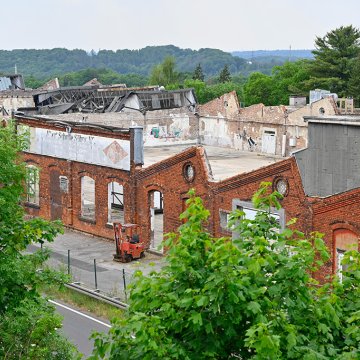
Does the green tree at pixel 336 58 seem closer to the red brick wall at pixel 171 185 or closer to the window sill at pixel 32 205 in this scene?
the window sill at pixel 32 205

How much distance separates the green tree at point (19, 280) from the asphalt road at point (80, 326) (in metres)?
7.06

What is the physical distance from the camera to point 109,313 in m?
28.0

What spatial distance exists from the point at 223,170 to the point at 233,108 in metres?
13.7

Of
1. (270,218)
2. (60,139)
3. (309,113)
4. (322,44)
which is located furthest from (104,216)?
(322,44)

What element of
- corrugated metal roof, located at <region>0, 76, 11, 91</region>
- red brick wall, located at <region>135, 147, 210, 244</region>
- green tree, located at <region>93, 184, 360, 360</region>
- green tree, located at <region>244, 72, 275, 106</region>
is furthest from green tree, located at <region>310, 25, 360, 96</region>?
green tree, located at <region>93, 184, 360, 360</region>

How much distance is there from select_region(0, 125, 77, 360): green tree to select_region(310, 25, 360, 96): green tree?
7373 centimetres

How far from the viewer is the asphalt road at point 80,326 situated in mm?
24920

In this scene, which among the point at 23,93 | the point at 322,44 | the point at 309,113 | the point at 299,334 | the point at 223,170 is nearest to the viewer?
the point at 299,334

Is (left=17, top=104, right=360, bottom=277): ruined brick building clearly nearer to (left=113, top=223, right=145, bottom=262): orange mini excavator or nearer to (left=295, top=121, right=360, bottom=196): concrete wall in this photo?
(left=295, top=121, right=360, bottom=196): concrete wall

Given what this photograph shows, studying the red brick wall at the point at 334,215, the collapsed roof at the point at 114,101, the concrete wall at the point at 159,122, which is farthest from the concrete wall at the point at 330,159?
the collapsed roof at the point at 114,101

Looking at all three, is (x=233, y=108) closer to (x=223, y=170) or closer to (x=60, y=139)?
(x=223, y=170)

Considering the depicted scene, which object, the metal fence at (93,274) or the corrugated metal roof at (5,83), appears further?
the corrugated metal roof at (5,83)

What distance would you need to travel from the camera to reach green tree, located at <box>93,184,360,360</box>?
37.4 feet

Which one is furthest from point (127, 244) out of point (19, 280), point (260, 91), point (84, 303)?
point (260, 91)
